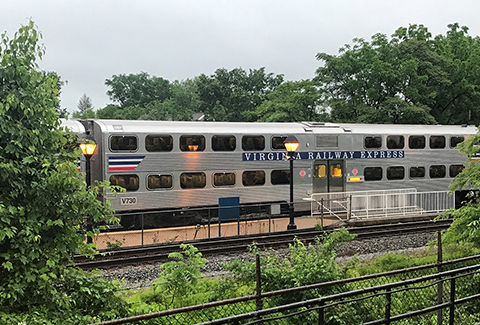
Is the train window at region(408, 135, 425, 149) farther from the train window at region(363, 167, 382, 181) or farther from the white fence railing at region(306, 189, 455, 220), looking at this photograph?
the white fence railing at region(306, 189, 455, 220)

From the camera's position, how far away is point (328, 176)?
75.3ft

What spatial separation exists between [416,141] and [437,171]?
7.37 feet

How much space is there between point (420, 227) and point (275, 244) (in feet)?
20.7

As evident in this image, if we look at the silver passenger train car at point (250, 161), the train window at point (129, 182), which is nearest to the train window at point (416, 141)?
the silver passenger train car at point (250, 161)

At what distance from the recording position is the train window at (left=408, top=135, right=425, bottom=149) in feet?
81.4

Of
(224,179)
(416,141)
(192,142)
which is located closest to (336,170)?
(416,141)

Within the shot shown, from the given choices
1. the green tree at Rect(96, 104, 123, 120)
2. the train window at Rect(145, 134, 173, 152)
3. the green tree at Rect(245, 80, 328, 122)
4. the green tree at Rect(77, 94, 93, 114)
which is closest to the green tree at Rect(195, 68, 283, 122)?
the green tree at Rect(245, 80, 328, 122)

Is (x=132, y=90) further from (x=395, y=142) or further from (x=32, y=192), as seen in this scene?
(x=32, y=192)

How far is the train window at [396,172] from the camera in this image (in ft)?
80.2

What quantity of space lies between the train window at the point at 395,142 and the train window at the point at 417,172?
4.74 ft

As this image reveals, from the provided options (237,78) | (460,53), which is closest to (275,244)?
(460,53)

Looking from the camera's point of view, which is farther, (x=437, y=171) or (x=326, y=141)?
(x=437, y=171)

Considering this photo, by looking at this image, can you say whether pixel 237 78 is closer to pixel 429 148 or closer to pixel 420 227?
pixel 429 148

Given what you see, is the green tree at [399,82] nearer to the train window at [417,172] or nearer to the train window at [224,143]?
the train window at [417,172]
